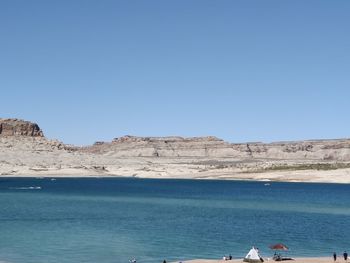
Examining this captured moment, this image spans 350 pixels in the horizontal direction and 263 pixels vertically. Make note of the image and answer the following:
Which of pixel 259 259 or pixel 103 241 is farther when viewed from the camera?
pixel 103 241

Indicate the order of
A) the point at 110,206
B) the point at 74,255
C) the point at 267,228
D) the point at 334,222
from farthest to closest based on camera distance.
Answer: the point at 110,206, the point at 334,222, the point at 267,228, the point at 74,255

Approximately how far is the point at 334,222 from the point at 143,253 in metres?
31.4

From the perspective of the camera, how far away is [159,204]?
9469 centimetres

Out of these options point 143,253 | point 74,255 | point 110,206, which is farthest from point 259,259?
point 110,206

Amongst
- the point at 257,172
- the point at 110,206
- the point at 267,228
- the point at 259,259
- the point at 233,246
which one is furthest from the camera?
the point at 257,172

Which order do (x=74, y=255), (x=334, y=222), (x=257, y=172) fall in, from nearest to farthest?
(x=74, y=255) < (x=334, y=222) < (x=257, y=172)

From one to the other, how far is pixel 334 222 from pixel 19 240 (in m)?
36.1

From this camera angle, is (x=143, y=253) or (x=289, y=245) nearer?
(x=143, y=253)

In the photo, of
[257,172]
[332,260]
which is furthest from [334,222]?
[257,172]


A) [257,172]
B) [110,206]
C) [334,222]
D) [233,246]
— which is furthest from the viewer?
[257,172]

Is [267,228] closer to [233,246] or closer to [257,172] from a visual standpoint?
[233,246]

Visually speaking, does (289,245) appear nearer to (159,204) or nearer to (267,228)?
(267,228)

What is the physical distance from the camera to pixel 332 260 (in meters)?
43.2

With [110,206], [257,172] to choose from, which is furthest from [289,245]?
[257,172]
